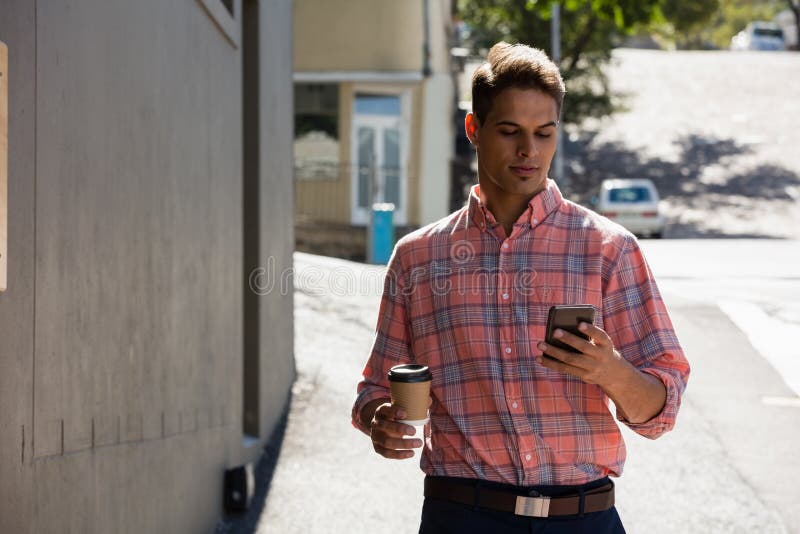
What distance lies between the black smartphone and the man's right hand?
408 mm

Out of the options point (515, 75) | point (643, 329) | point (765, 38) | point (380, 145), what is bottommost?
point (643, 329)

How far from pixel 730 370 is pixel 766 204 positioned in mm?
25071

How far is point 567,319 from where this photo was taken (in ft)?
8.18

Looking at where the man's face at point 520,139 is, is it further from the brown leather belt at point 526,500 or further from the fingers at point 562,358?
the brown leather belt at point 526,500

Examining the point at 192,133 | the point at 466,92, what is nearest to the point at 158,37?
the point at 192,133

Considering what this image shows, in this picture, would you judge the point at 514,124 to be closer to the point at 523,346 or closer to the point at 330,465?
the point at 523,346

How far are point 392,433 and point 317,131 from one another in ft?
70.2

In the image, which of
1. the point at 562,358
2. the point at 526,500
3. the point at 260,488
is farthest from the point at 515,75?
the point at 260,488

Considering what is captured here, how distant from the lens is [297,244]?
22.1 m

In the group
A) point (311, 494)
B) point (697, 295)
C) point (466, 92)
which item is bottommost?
point (311, 494)

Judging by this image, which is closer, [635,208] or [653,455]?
[653,455]

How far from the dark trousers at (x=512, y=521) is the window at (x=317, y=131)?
68.3 ft

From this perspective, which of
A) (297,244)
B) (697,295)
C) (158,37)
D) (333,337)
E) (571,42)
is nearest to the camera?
(158,37)

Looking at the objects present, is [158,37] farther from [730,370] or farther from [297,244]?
[297,244]
